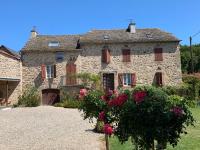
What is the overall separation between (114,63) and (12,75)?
9316 millimetres

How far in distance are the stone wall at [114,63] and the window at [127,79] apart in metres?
0.31

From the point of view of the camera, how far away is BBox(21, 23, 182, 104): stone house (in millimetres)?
35188

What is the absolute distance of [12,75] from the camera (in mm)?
33625

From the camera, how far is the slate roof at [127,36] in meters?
35.8

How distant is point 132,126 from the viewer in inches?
259

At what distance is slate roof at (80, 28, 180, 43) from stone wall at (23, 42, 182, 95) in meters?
0.47

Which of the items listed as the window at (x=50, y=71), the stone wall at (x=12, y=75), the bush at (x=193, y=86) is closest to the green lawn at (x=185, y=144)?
the bush at (x=193, y=86)

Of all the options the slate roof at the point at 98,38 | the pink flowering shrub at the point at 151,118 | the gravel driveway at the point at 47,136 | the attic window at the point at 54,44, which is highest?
the slate roof at the point at 98,38

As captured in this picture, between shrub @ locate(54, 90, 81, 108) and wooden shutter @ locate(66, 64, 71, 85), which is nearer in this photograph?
shrub @ locate(54, 90, 81, 108)

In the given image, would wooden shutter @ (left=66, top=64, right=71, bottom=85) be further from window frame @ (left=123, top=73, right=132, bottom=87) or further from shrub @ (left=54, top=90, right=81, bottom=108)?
window frame @ (left=123, top=73, right=132, bottom=87)

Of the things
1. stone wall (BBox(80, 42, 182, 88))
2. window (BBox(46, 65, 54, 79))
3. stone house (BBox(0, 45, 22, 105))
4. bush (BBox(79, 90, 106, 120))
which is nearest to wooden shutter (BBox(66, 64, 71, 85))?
window (BBox(46, 65, 54, 79))

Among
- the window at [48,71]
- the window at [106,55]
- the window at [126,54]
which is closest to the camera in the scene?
the window at [48,71]

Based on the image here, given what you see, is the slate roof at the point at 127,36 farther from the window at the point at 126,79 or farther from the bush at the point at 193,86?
the bush at the point at 193,86

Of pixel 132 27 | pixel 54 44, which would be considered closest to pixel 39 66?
pixel 54 44
